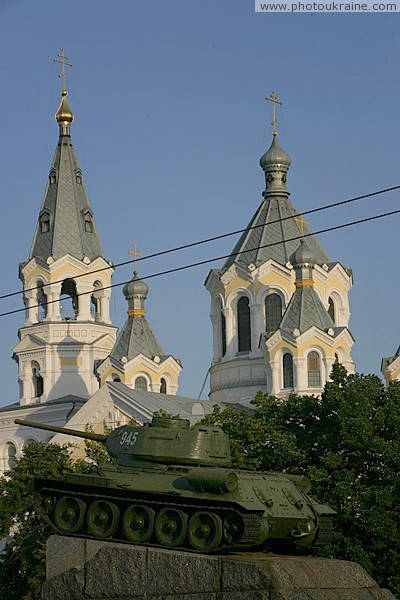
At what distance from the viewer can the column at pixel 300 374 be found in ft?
154

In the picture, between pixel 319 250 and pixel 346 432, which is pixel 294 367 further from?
pixel 346 432

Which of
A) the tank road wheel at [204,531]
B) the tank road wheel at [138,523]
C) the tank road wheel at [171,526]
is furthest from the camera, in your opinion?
the tank road wheel at [138,523]

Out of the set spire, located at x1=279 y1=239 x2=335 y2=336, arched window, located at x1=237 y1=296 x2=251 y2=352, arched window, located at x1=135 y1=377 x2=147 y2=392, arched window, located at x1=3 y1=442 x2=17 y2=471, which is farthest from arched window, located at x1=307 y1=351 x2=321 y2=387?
arched window, located at x1=3 y1=442 x2=17 y2=471

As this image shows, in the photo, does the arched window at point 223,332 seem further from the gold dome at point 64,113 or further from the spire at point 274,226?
the gold dome at point 64,113

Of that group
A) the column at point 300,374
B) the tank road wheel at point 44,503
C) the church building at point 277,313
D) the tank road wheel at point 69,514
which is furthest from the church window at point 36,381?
the tank road wheel at point 69,514

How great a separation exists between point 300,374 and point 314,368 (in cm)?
81

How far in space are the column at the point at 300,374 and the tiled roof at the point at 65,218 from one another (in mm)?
12082

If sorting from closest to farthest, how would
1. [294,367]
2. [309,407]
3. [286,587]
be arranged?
[286,587]
[309,407]
[294,367]

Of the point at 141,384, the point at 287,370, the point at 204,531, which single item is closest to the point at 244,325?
the point at 287,370

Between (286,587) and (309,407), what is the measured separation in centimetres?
1341

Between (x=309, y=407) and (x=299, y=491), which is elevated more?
(x=309, y=407)

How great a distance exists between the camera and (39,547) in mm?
31094

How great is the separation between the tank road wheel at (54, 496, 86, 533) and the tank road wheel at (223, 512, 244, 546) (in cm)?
255

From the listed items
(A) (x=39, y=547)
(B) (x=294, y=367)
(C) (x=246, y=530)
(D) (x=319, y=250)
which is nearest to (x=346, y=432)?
(A) (x=39, y=547)
